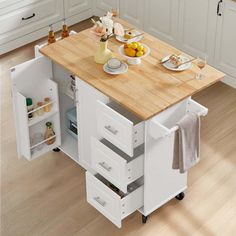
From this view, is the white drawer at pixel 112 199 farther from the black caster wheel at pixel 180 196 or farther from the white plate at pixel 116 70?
the white plate at pixel 116 70

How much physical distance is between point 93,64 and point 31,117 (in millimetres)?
609

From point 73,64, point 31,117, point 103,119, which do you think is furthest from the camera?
point 31,117

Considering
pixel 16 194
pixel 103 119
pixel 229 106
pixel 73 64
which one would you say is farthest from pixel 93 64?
pixel 229 106

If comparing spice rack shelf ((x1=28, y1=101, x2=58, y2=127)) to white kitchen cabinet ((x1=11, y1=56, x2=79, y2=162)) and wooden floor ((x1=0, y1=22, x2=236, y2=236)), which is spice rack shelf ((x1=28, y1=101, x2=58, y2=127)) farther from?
wooden floor ((x1=0, y1=22, x2=236, y2=236))

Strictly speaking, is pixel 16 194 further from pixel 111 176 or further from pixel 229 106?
pixel 229 106

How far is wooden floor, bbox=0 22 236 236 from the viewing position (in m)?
3.96

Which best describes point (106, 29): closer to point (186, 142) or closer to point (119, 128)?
point (119, 128)

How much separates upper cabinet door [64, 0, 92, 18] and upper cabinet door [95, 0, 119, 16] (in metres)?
0.08

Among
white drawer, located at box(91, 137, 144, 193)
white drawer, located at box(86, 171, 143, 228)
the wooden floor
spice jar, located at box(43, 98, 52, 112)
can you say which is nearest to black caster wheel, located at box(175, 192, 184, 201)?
the wooden floor

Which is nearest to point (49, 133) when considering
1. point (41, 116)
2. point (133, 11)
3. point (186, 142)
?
point (41, 116)

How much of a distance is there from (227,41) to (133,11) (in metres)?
1.03

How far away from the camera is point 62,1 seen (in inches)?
228

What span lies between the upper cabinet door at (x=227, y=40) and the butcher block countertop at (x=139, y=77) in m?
0.97

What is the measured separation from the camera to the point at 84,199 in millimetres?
4180
